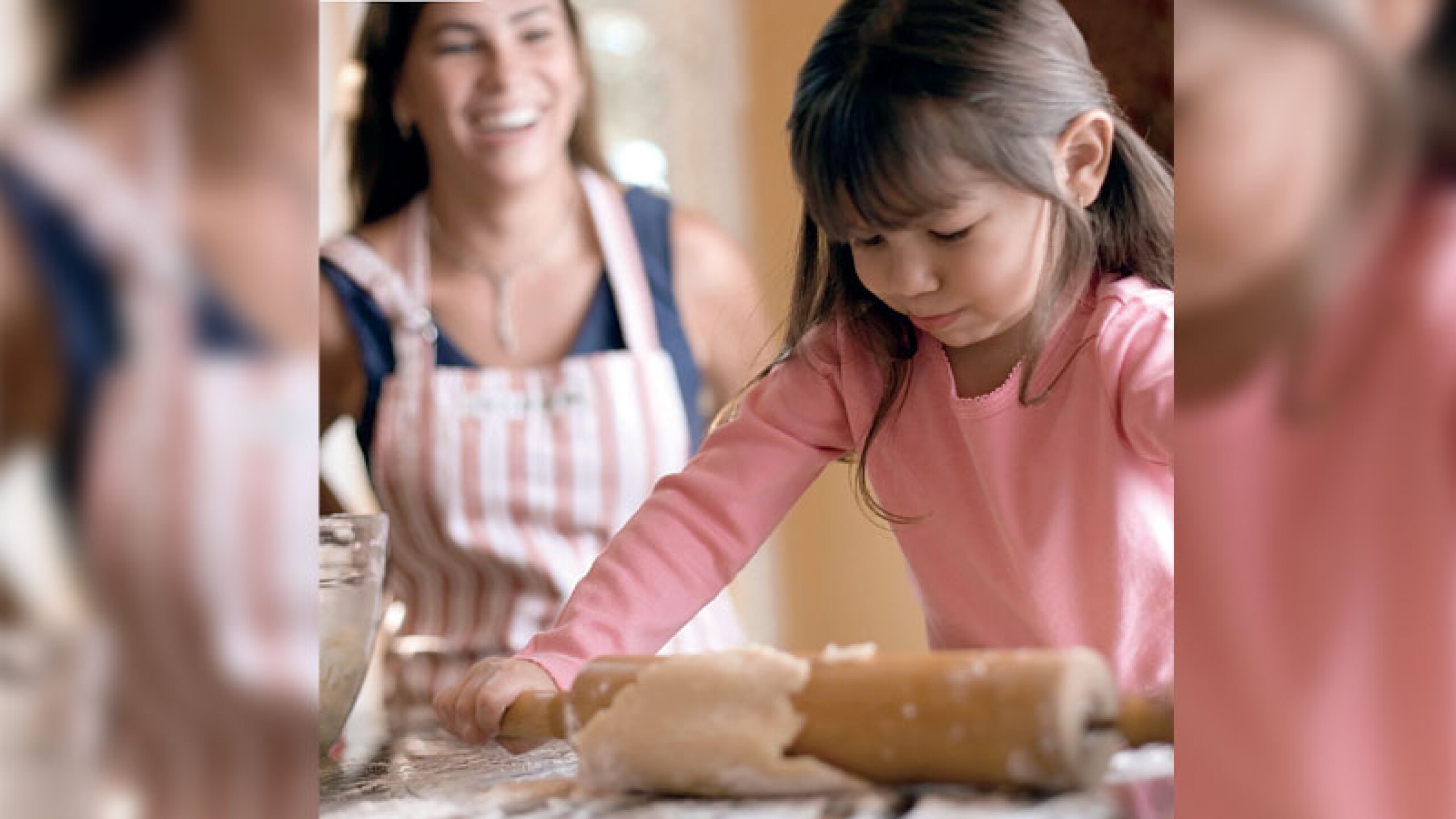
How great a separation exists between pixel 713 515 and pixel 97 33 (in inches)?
12.7

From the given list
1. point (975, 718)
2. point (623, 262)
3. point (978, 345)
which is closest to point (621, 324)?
point (623, 262)

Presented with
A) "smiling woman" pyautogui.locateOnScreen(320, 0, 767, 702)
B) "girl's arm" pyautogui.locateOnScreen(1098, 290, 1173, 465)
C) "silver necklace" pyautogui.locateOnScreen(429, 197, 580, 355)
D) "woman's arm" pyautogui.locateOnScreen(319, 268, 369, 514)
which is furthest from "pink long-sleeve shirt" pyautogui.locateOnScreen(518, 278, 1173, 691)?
"woman's arm" pyautogui.locateOnScreen(319, 268, 369, 514)

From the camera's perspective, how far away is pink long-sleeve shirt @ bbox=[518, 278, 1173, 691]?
1.39 feet

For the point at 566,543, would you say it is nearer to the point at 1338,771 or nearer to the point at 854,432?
the point at 854,432

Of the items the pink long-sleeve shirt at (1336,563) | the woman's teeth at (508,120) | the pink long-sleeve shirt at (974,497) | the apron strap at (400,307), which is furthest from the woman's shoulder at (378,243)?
the pink long-sleeve shirt at (1336,563)

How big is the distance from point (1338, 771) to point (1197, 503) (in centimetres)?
6

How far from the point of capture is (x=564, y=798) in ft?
1.27

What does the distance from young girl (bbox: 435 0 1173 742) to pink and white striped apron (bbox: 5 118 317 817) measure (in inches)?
7.1

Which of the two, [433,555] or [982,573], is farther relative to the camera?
[433,555]

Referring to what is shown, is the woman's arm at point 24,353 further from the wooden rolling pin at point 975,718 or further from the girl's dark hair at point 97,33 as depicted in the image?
the wooden rolling pin at point 975,718

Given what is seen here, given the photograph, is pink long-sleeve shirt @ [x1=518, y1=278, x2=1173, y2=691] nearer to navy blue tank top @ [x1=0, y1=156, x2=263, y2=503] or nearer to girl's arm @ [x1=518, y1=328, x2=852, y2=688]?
girl's arm @ [x1=518, y1=328, x2=852, y2=688]

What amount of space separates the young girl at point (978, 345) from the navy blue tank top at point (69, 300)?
0.23m

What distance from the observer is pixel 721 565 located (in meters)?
0.53

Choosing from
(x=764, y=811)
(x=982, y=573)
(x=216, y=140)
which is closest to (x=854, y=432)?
(x=982, y=573)
